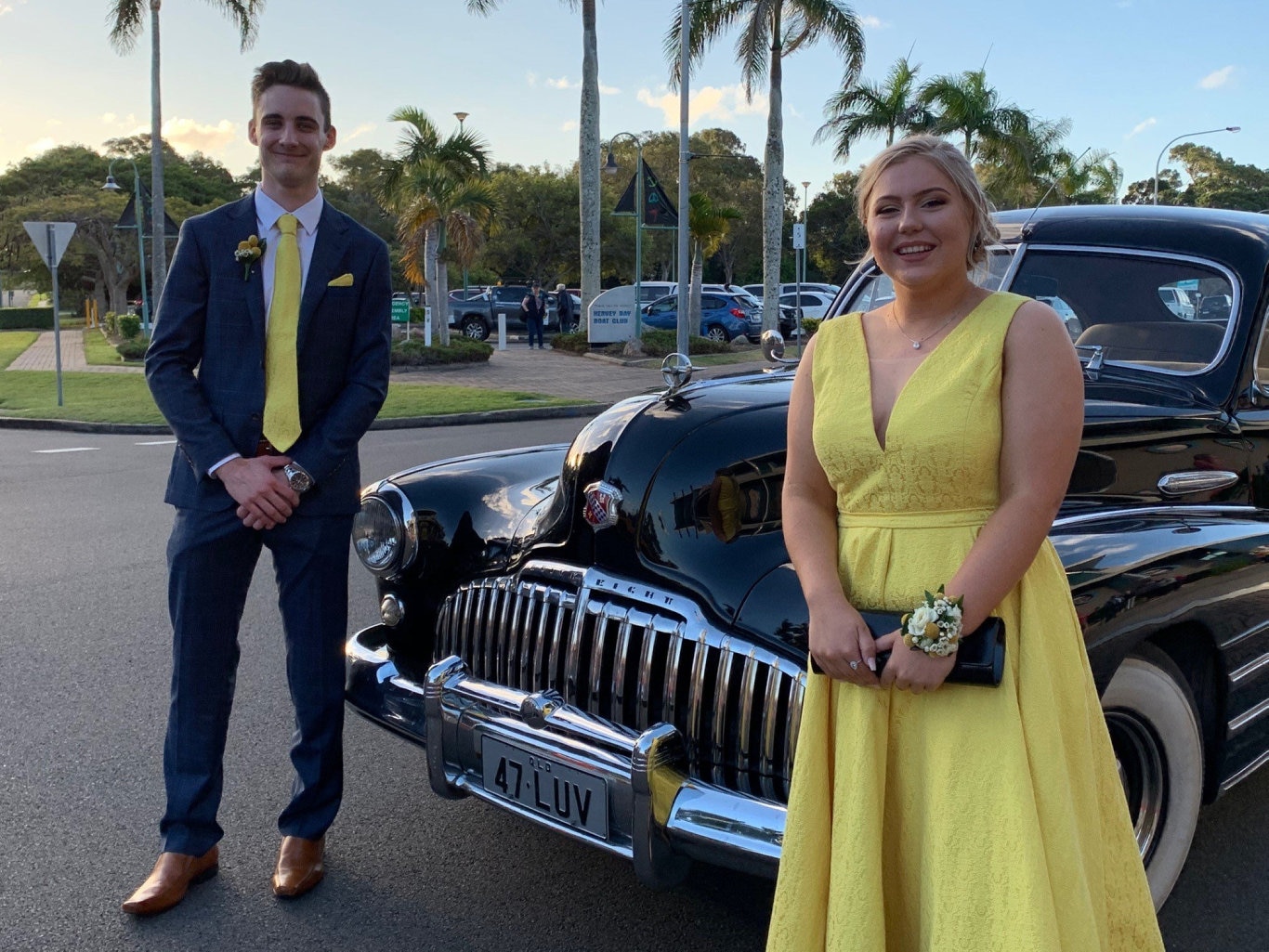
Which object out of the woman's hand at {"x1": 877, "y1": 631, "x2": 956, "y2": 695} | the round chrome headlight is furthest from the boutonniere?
the woman's hand at {"x1": 877, "y1": 631, "x2": 956, "y2": 695}

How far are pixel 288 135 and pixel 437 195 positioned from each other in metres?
20.5

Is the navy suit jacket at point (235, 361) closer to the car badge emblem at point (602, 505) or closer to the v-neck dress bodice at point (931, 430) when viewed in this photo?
the car badge emblem at point (602, 505)

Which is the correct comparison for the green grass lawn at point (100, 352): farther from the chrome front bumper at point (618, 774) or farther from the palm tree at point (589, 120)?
the chrome front bumper at point (618, 774)

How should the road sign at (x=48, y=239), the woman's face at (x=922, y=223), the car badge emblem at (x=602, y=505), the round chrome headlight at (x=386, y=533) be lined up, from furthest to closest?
the road sign at (x=48, y=239), the round chrome headlight at (x=386, y=533), the car badge emblem at (x=602, y=505), the woman's face at (x=922, y=223)

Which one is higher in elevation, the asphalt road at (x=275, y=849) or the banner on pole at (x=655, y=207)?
the banner on pole at (x=655, y=207)

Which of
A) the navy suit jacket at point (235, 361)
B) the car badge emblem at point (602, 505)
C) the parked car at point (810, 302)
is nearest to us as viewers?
the car badge emblem at point (602, 505)

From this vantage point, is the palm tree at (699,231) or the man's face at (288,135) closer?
the man's face at (288,135)

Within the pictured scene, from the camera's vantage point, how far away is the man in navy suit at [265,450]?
9.35 feet

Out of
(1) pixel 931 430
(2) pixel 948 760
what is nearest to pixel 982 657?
(2) pixel 948 760

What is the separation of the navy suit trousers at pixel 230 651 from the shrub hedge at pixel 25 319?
185ft

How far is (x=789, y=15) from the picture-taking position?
25062 mm

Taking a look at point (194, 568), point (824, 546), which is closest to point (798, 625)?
point (824, 546)

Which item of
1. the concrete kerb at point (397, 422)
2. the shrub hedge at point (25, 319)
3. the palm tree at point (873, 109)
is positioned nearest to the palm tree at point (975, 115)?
the palm tree at point (873, 109)

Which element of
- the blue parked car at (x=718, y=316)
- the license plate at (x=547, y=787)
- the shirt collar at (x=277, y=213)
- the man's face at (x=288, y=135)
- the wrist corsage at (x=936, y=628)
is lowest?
the license plate at (x=547, y=787)
